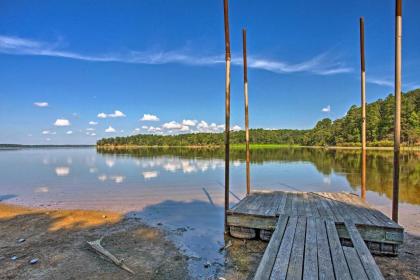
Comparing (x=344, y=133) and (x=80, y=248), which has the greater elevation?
(x=344, y=133)

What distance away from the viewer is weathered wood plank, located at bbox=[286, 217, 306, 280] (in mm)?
2967

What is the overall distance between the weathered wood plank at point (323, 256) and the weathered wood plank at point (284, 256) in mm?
386

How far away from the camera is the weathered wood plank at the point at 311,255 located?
2947mm

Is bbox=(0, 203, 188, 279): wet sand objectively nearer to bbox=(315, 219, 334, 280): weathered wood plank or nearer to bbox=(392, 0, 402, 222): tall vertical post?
bbox=(315, 219, 334, 280): weathered wood plank

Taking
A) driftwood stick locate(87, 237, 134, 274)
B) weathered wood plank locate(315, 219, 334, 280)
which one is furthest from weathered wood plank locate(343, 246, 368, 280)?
driftwood stick locate(87, 237, 134, 274)

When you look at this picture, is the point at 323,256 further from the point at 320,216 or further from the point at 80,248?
the point at 80,248

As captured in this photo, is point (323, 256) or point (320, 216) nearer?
point (323, 256)

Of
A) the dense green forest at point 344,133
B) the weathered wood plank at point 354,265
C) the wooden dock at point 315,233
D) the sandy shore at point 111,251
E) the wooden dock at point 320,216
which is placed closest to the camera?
the weathered wood plank at point 354,265

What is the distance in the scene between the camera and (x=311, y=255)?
138 inches

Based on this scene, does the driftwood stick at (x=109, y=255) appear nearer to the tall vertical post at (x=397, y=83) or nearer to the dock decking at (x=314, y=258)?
the dock decking at (x=314, y=258)

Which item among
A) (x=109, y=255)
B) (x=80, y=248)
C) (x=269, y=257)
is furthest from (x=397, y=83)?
(x=80, y=248)

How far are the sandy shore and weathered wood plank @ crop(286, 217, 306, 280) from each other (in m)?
1.09

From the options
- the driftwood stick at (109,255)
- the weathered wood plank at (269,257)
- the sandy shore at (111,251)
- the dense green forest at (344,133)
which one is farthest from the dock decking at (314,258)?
the dense green forest at (344,133)

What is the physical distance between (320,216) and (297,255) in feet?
8.66
